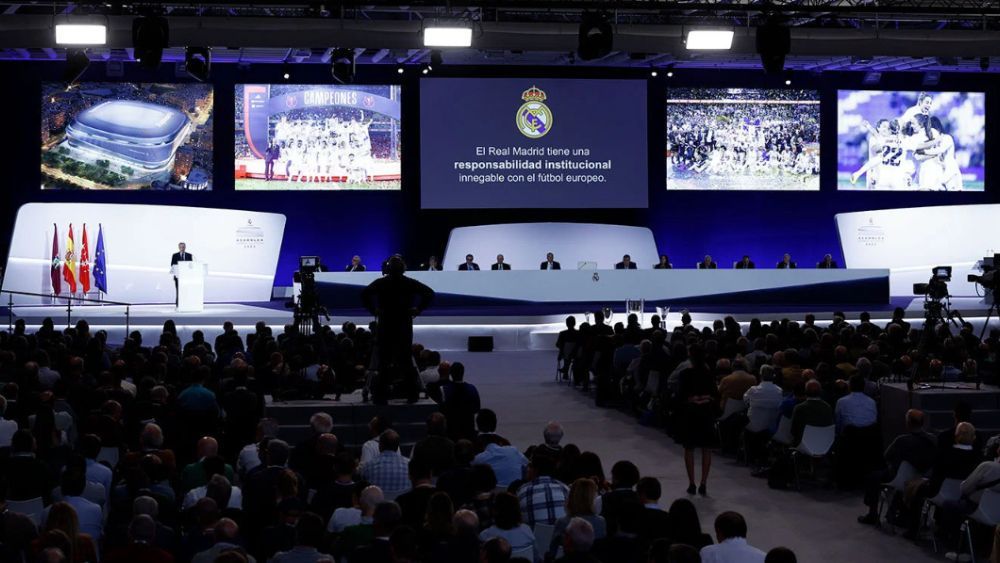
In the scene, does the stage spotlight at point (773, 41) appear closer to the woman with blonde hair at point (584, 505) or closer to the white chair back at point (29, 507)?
the woman with blonde hair at point (584, 505)

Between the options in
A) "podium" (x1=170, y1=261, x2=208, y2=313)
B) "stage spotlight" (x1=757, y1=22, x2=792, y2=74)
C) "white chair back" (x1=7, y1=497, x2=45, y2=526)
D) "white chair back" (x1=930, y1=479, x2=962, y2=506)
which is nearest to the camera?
"white chair back" (x1=7, y1=497, x2=45, y2=526)

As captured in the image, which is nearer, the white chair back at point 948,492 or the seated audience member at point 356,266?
the white chair back at point 948,492

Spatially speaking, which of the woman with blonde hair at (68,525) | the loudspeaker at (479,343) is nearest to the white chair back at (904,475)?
the woman with blonde hair at (68,525)

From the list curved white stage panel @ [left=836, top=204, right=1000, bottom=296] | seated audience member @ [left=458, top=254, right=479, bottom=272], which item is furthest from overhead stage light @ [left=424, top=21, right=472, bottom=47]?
curved white stage panel @ [left=836, top=204, right=1000, bottom=296]

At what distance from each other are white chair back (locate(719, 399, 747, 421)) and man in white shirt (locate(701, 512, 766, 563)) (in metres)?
5.37

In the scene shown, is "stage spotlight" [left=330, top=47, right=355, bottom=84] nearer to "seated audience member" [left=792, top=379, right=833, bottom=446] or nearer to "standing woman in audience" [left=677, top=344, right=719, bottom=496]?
"standing woman in audience" [left=677, top=344, right=719, bottom=496]

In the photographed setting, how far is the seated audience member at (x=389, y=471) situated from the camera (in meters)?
A: 7.02

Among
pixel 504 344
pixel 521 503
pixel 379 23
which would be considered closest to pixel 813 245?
pixel 504 344

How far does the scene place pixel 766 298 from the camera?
2119cm

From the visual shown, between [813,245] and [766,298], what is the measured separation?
468 centimetres

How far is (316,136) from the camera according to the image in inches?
907

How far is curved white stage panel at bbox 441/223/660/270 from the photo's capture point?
935 inches

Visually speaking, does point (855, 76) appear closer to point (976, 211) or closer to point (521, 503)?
point (976, 211)

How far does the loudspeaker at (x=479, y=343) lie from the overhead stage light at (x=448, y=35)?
17.8ft
